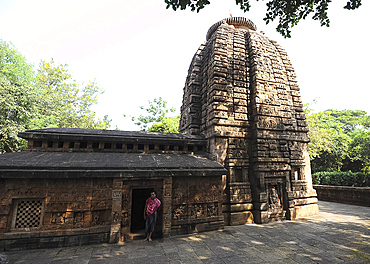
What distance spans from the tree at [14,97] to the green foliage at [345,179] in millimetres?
24553

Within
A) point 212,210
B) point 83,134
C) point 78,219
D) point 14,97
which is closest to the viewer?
point 78,219

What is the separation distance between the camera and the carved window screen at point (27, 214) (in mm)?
5363

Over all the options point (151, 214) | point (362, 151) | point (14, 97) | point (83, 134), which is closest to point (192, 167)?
point (151, 214)

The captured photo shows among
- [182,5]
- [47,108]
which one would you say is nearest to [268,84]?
[182,5]

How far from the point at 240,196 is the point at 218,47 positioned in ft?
24.3

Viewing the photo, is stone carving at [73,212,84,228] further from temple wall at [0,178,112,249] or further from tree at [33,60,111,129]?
tree at [33,60,111,129]

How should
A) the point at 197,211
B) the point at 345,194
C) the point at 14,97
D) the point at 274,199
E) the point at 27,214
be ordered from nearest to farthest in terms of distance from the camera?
the point at 27,214
the point at 197,211
the point at 274,199
the point at 345,194
the point at 14,97

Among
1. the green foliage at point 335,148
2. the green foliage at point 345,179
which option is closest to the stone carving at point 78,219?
the green foliage at point 335,148

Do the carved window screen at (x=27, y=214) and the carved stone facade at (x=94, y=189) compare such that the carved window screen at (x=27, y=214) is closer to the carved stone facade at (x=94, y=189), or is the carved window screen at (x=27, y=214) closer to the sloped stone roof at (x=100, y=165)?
the carved stone facade at (x=94, y=189)

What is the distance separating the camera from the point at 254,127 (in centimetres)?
867

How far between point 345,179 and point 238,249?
14813 mm

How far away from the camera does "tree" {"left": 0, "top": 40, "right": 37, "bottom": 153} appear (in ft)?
40.5

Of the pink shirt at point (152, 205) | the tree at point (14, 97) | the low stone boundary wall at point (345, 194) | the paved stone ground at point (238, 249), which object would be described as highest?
the tree at point (14, 97)

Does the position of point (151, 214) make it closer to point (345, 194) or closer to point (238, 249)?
point (238, 249)
